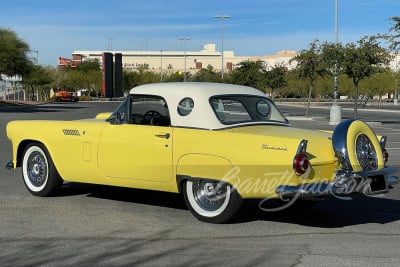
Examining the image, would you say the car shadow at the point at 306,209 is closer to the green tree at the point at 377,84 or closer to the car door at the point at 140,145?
the car door at the point at 140,145

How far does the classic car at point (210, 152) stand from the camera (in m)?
6.14

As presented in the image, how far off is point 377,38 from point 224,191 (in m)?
23.3

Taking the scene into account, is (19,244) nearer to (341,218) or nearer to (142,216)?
(142,216)

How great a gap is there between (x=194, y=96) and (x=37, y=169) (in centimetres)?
282

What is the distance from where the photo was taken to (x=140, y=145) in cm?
705

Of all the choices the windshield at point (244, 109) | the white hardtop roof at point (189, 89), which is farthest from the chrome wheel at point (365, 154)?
the white hardtop roof at point (189, 89)

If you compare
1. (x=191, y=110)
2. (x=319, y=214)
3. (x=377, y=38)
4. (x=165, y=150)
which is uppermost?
(x=377, y=38)

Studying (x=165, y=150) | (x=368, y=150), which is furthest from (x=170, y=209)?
(x=368, y=150)

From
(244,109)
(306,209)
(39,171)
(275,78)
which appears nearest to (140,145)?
(244,109)

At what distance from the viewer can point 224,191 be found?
6.57m

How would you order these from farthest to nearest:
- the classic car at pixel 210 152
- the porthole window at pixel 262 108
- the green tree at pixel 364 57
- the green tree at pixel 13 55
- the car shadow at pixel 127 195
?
the green tree at pixel 13 55 → the green tree at pixel 364 57 → the car shadow at pixel 127 195 → the porthole window at pixel 262 108 → the classic car at pixel 210 152

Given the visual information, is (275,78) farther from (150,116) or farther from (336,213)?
(150,116)

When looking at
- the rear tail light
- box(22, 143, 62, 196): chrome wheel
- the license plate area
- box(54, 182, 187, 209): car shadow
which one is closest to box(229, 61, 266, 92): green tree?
box(54, 182, 187, 209): car shadow

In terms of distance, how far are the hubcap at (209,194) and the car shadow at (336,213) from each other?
0.56 m
